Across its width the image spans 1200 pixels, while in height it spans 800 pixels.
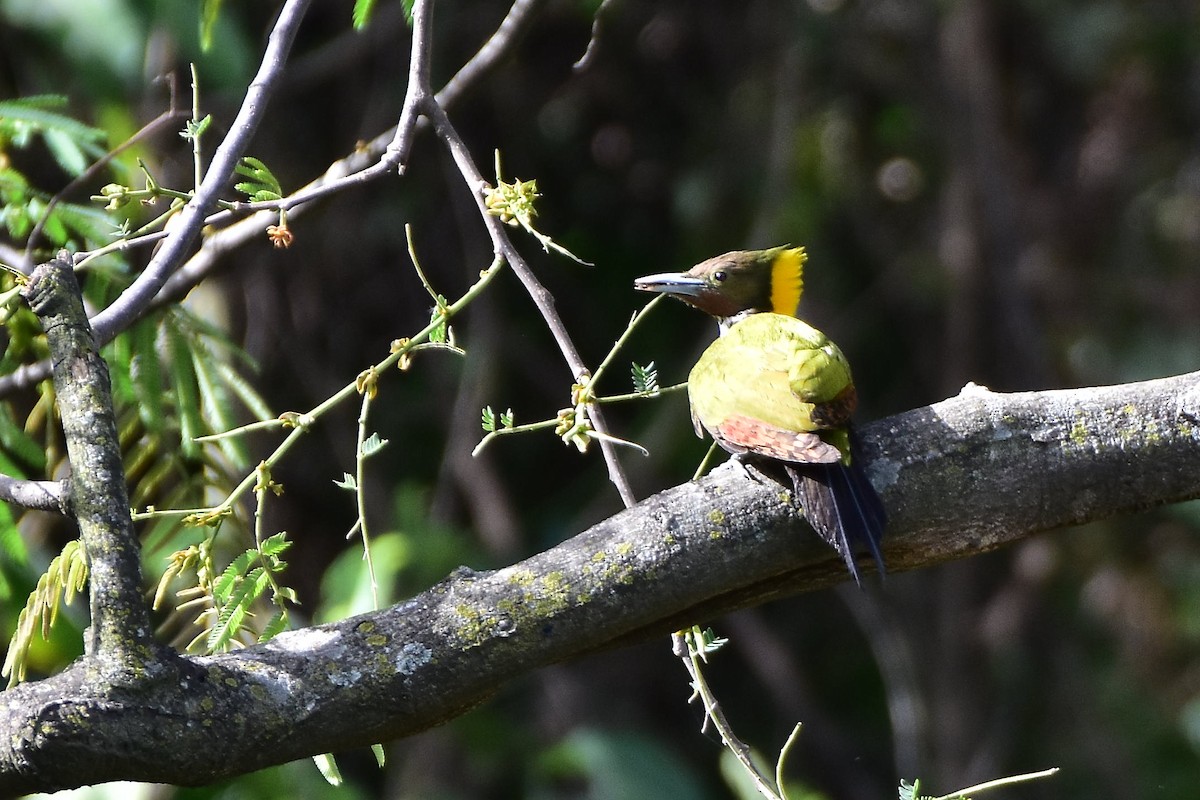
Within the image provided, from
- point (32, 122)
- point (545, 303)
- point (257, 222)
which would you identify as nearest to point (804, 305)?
point (257, 222)

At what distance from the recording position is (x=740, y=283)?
127 inches

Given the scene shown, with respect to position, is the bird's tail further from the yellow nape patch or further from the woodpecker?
the yellow nape patch

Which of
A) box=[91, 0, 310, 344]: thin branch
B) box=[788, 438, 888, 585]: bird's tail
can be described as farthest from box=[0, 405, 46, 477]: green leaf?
box=[788, 438, 888, 585]: bird's tail

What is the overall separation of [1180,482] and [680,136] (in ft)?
12.4

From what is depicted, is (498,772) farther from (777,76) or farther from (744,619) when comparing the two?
(777,76)

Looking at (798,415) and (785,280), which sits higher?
(785,280)

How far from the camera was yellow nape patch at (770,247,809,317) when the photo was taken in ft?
10.7

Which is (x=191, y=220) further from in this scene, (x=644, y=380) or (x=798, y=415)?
(x=798, y=415)

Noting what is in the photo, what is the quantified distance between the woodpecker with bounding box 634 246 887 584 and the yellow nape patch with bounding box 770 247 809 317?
378mm

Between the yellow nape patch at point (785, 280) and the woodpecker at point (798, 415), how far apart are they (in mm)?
378

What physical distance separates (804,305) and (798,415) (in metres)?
3.21

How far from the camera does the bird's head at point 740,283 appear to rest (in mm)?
3189

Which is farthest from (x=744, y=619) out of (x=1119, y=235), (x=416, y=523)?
(x=1119, y=235)

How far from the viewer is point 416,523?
15.2ft
